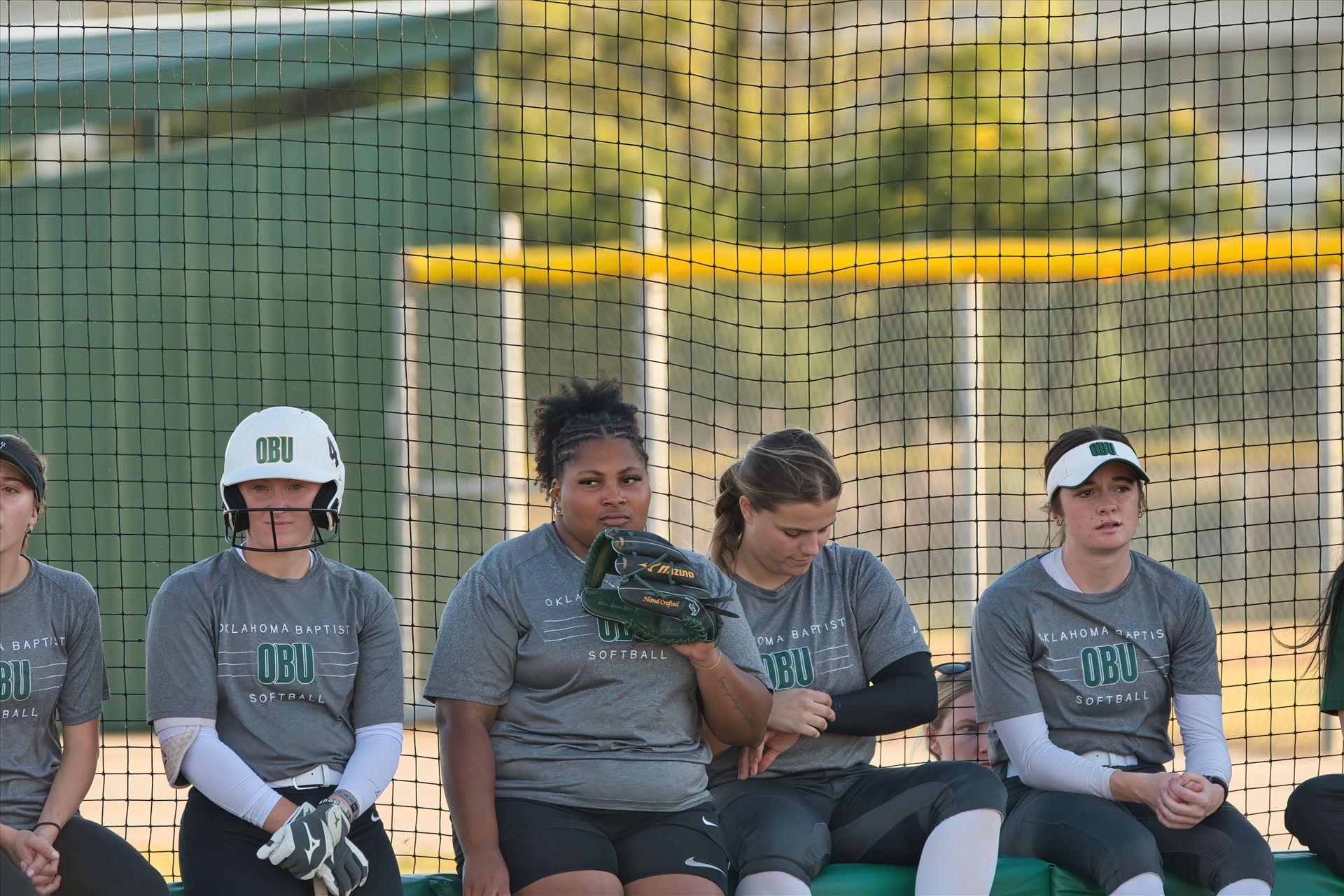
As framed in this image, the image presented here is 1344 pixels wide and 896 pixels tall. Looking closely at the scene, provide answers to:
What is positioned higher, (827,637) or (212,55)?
(212,55)

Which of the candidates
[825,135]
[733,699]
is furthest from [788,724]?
[825,135]

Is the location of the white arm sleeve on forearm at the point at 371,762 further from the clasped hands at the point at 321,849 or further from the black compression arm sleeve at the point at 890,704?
the black compression arm sleeve at the point at 890,704

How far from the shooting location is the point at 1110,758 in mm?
3174

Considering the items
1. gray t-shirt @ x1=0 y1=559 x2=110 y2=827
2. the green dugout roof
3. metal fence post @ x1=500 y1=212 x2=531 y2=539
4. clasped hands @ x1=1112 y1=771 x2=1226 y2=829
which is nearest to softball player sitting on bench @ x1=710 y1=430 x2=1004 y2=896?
clasped hands @ x1=1112 y1=771 x2=1226 y2=829

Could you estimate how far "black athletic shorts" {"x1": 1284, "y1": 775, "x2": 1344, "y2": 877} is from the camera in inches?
128

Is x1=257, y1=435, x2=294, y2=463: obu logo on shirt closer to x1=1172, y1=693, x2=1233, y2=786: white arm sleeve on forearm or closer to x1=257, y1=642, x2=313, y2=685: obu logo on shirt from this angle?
x1=257, y1=642, x2=313, y2=685: obu logo on shirt

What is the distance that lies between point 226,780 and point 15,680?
474 millimetres

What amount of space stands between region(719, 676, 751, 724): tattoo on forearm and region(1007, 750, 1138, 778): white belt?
2.34 ft

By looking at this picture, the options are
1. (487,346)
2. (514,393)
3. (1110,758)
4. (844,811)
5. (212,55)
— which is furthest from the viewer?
(487,346)

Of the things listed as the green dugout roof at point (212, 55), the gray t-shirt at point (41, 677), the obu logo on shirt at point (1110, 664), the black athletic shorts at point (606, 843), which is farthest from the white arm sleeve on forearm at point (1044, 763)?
the green dugout roof at point (212, 55)

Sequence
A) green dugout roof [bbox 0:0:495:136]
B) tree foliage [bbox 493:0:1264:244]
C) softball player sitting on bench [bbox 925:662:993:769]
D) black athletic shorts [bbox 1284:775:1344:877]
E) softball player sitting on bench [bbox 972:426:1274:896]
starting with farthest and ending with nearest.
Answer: tree foliage [bbox 493:0:1264:244] < green dugout roof [bbox 0:0:495:136] < softball player sitting on bench [bbox 925:662:993:769] < black athletic shorts [bbox 1284:775:1344:877] < softball player sitting on bench [bbox 972:426:1274:896]

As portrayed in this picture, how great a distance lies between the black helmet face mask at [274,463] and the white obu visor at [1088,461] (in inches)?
61.6

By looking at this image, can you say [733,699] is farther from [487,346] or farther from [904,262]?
[487,346]

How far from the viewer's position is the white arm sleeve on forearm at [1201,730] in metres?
3.14
